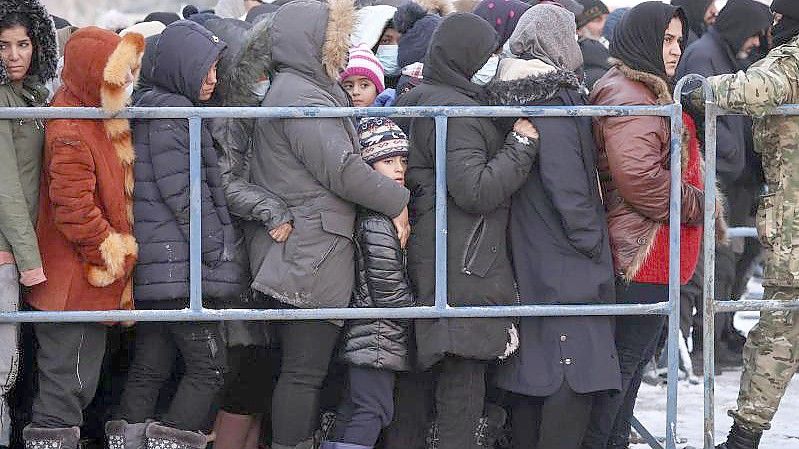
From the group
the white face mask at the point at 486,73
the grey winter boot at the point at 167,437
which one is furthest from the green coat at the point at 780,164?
the grey winter boot at the point at 167,437

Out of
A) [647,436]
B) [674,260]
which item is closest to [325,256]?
[674,260]

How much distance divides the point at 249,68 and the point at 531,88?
41.2 inches

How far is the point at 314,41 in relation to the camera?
4777mm

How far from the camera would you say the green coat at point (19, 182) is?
4.50 m

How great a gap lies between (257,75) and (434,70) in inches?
25.8

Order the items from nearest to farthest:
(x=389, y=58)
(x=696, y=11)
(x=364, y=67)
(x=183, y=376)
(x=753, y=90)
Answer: (x=753, y=90)
(x=183, y=376)
(x=364, y=67)
(x=389, y=58)
(x=696, y=11)

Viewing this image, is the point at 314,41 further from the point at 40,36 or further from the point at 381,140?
the point at 40,36

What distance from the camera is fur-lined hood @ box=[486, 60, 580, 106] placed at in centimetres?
477

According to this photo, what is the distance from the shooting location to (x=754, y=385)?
512 centimetres

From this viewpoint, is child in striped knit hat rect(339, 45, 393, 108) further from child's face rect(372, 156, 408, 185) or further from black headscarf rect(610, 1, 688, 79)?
black headscarf rect(610, 1, 688, 79)

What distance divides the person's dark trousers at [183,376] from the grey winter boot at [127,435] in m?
0.03

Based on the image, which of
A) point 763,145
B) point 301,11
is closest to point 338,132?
point 301,11

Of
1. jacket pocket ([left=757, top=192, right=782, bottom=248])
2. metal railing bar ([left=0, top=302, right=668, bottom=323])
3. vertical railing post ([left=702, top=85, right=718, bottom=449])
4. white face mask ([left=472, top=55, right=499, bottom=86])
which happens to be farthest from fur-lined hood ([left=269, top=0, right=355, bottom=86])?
jacket pocket ([left=757, top=192, right=782, bottom=248])

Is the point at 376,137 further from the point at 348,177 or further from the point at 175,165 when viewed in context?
the point at 175,165
